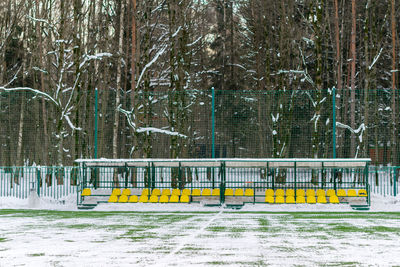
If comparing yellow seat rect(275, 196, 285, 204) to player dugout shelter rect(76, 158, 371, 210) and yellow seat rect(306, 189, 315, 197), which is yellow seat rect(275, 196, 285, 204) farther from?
yellow seat rect(306, 189, 315, 197)

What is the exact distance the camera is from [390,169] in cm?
2430

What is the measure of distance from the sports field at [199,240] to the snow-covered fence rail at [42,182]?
5.29 metres

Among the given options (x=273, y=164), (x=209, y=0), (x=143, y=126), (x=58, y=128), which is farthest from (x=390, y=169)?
(x=209, y=0)

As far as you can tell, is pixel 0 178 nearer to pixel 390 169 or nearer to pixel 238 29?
pixel 390 169

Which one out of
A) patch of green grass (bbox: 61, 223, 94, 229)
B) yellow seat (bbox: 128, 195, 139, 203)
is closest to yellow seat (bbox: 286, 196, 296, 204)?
yellow seat (bbox: 128, 195, 139, 203)

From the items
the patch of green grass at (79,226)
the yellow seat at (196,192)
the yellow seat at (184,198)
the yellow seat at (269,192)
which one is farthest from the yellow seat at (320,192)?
the patch of green grass at (79,226)

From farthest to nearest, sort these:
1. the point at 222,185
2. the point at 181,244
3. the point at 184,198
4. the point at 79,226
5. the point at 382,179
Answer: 1. the point at 382,179
2. the point at 222,185
3. the point at 184,198
4. the point at 79,226
5. the point at 181,244

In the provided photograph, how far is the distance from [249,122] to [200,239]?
14.1 meters

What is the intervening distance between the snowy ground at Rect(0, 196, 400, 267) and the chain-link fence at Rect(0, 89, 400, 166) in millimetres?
5235

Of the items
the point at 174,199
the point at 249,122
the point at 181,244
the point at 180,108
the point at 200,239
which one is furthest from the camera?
the point at 180,108

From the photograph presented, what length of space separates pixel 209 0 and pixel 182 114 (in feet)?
47.3

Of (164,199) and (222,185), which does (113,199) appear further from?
(222,185)

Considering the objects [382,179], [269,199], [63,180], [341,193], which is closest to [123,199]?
[63,180]

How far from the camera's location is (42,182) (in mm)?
25078
